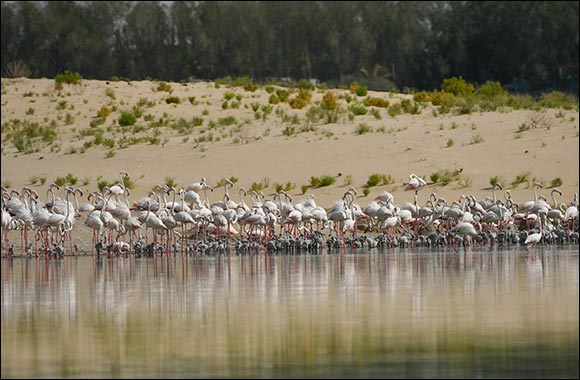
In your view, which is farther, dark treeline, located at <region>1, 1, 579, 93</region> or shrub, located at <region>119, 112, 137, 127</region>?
dark treeline, located at <region>1, 1, 579, 93</region>

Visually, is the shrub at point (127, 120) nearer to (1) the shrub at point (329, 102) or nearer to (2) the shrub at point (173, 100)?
(2) the shrub at point (173, 100)

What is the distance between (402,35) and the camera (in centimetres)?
9950

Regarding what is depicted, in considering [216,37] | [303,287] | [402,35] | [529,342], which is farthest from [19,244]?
[402,35]

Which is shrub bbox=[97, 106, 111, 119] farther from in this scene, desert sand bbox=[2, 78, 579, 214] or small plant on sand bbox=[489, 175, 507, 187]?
small plant on sand bbox=[489, 175, 507, 187]

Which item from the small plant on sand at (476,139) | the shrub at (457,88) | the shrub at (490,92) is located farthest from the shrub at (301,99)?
the small plant on sand at (476,139)

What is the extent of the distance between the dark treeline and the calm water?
5566cm

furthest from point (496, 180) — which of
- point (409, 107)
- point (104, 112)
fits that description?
point (104, 112)

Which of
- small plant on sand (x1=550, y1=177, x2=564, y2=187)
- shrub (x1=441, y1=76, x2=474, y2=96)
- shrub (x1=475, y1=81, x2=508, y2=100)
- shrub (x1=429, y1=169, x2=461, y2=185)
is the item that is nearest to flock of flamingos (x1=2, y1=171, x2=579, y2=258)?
small plant on sand (x1=550, y1=177, x2=564, y2=187)

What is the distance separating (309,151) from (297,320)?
2714cm

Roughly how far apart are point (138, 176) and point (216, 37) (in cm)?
5680

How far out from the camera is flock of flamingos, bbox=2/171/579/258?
2769cm

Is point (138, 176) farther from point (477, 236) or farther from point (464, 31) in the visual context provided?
point (464, 31)

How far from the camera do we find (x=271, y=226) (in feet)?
96.6

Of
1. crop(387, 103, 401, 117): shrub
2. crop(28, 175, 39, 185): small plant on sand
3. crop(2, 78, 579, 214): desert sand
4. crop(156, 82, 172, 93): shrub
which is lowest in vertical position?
crop(28, 175, 39, 185): small plant on sand
